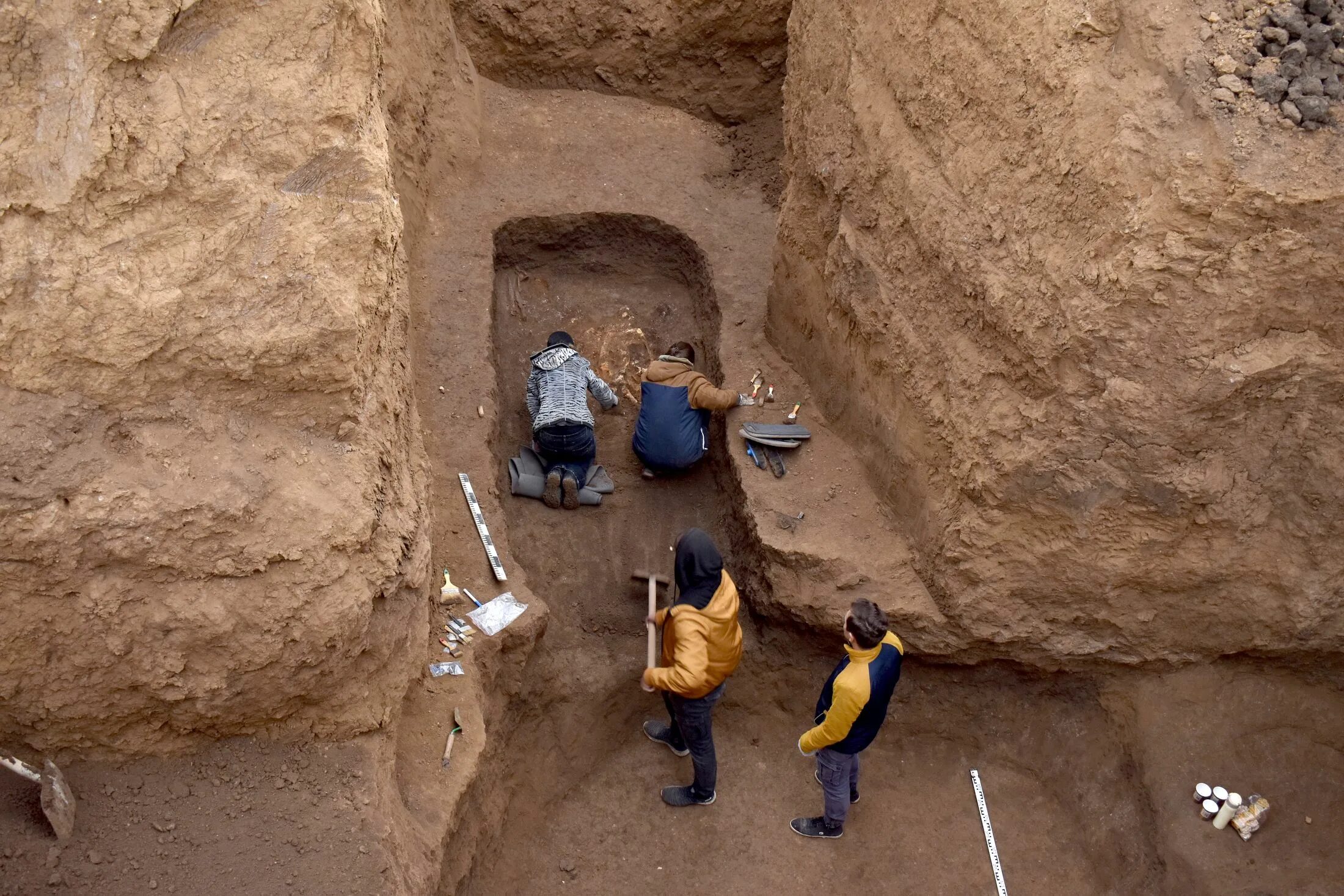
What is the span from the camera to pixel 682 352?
7.15m

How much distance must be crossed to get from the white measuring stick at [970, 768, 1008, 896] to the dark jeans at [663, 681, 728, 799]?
137 cm

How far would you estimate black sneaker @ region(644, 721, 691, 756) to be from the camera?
617 centimetres

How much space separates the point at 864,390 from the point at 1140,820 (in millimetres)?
2587

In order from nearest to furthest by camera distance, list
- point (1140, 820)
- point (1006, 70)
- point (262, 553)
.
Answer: point (262, 553), point (1006, 70), point (1140, 820)

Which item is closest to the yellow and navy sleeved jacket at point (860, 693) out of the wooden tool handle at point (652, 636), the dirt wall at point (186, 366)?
the wooden tool handle at point (652, 636)

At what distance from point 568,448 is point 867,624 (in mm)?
2636

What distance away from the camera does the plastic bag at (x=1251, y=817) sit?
539cm

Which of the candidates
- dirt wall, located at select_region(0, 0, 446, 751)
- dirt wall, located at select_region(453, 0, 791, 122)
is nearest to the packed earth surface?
dirt wall, located at select_region(0, 0, 446, 751)

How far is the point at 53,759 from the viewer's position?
4.20m

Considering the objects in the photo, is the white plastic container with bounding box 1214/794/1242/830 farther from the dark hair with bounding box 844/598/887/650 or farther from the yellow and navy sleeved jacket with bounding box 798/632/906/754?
the dark hair with bounding box 844/598/887/650

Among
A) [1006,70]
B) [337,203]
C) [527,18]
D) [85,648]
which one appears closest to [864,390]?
[1006,70]

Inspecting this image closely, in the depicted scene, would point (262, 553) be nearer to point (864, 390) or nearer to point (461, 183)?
point (864, 390)

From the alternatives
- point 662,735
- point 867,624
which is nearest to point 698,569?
point 867,624

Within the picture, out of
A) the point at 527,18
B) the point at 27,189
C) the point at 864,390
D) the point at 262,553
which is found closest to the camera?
the point at 27,189
